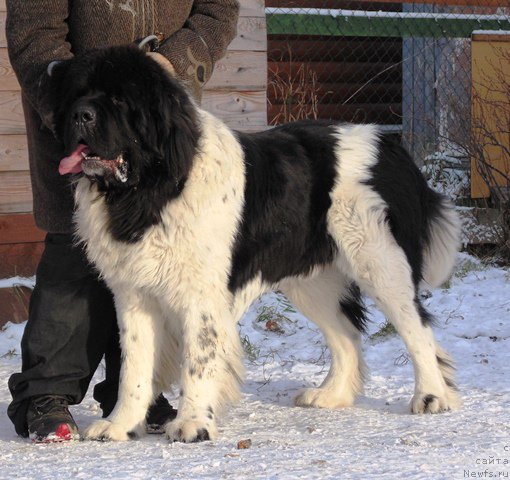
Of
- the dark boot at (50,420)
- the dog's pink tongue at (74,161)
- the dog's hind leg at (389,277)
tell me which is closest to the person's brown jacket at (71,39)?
the dog's pink tongue at (74,161)

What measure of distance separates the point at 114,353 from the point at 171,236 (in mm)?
751

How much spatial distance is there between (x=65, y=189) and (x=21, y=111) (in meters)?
2.26

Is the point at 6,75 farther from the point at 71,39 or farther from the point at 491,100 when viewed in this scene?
the point at 491,100

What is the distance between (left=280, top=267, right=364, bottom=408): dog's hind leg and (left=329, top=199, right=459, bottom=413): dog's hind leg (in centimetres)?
22

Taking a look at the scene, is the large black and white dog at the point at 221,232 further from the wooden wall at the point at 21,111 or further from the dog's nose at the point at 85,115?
the wooden wall at the point at 21,111

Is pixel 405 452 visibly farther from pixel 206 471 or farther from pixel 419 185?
pixel 419 185

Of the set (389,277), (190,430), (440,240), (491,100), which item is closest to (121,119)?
(190,430)

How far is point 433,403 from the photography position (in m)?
3.94

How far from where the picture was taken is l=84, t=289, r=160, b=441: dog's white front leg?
12.0 feet

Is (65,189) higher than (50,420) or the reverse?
higher

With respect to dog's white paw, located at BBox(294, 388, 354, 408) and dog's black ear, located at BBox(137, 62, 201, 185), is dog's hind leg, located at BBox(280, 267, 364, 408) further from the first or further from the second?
dog's black ear, located at BBox(137, 62, 201, 185)

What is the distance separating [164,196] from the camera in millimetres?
3504

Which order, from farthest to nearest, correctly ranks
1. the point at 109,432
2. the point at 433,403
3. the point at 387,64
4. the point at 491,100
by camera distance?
the point at 387,64, the point at 491,100, the point at 433,403, the point at 109,432

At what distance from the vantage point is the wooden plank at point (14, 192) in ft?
19.3
